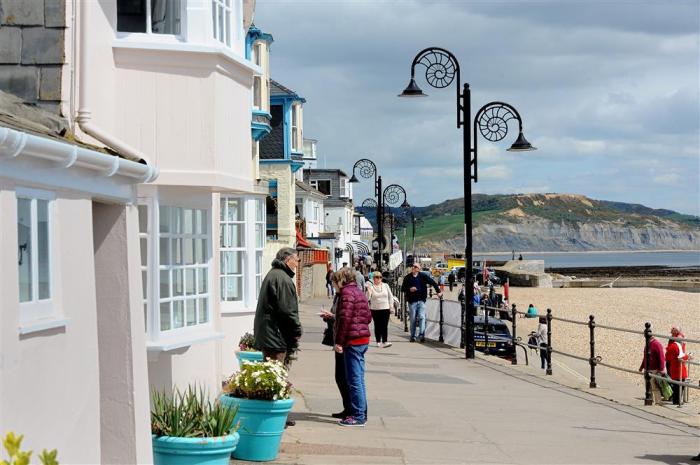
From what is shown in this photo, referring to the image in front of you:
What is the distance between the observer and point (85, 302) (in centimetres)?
673

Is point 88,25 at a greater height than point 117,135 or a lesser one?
greater

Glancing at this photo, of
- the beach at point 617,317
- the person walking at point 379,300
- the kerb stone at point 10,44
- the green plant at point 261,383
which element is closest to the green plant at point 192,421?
the green plant at point 261,383

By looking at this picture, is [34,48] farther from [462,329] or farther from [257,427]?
[462,329]

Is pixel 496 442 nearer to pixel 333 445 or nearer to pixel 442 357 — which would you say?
pixel 333 445

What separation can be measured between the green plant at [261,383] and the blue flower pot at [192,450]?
4.77 ft

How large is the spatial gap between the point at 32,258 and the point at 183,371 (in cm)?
509

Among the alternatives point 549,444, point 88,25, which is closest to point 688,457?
point 549,444

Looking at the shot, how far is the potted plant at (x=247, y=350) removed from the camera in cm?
1333

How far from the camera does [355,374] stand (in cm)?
1114

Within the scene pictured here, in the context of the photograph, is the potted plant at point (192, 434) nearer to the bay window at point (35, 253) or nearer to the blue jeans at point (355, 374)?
the bay window at point (35, 253)

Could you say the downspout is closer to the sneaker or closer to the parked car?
the sneaker

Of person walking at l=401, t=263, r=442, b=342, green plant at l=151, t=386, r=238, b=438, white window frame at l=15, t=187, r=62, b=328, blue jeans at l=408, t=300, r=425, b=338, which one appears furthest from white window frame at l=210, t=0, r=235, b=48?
blue jeans at l=408, t=300, r=425, b=338

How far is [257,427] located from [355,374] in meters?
2.38

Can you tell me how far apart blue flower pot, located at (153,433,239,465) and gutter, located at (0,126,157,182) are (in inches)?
74.2
